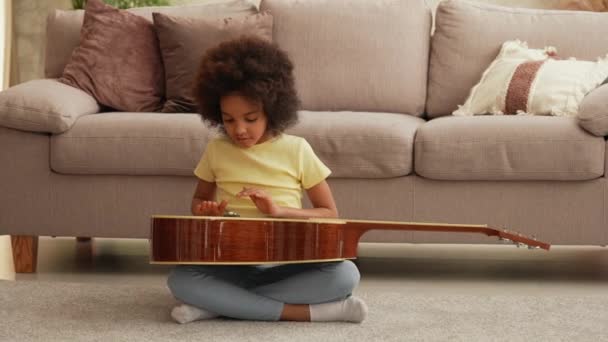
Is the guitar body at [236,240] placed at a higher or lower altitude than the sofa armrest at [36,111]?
lower

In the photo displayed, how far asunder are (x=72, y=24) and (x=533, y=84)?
1825 mm

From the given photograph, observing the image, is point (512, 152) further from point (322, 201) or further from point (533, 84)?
point (322, 201)

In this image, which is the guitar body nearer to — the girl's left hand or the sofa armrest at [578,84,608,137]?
the girl's left hand

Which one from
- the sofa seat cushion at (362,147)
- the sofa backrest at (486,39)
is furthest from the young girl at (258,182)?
the sofa backrest at (486,39)

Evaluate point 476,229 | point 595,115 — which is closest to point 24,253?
point 476,229

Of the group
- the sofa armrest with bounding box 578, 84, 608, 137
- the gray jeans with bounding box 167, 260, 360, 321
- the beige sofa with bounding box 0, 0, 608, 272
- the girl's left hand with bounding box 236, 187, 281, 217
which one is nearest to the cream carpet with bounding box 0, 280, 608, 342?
the gray jeans with bounding box 167, 260, 360, 321

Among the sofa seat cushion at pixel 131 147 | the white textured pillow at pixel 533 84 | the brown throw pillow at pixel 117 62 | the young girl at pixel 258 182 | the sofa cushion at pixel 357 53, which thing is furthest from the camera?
the sofa cushion at pixel 357 53

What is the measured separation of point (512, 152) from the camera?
3.18m

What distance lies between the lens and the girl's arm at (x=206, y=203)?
2.38 meters

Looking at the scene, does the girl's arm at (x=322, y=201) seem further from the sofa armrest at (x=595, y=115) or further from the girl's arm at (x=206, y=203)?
the sofa armrest at (x=595, y=115)

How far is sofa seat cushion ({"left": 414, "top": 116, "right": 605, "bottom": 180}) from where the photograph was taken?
316 cm

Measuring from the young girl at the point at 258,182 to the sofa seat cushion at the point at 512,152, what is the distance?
752 millimetres

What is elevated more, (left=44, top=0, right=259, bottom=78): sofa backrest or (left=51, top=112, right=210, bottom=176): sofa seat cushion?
(left=44, top=0, right=259, bottom=78): sofa backrest

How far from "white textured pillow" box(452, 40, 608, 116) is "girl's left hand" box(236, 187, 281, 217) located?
58.5 inches
